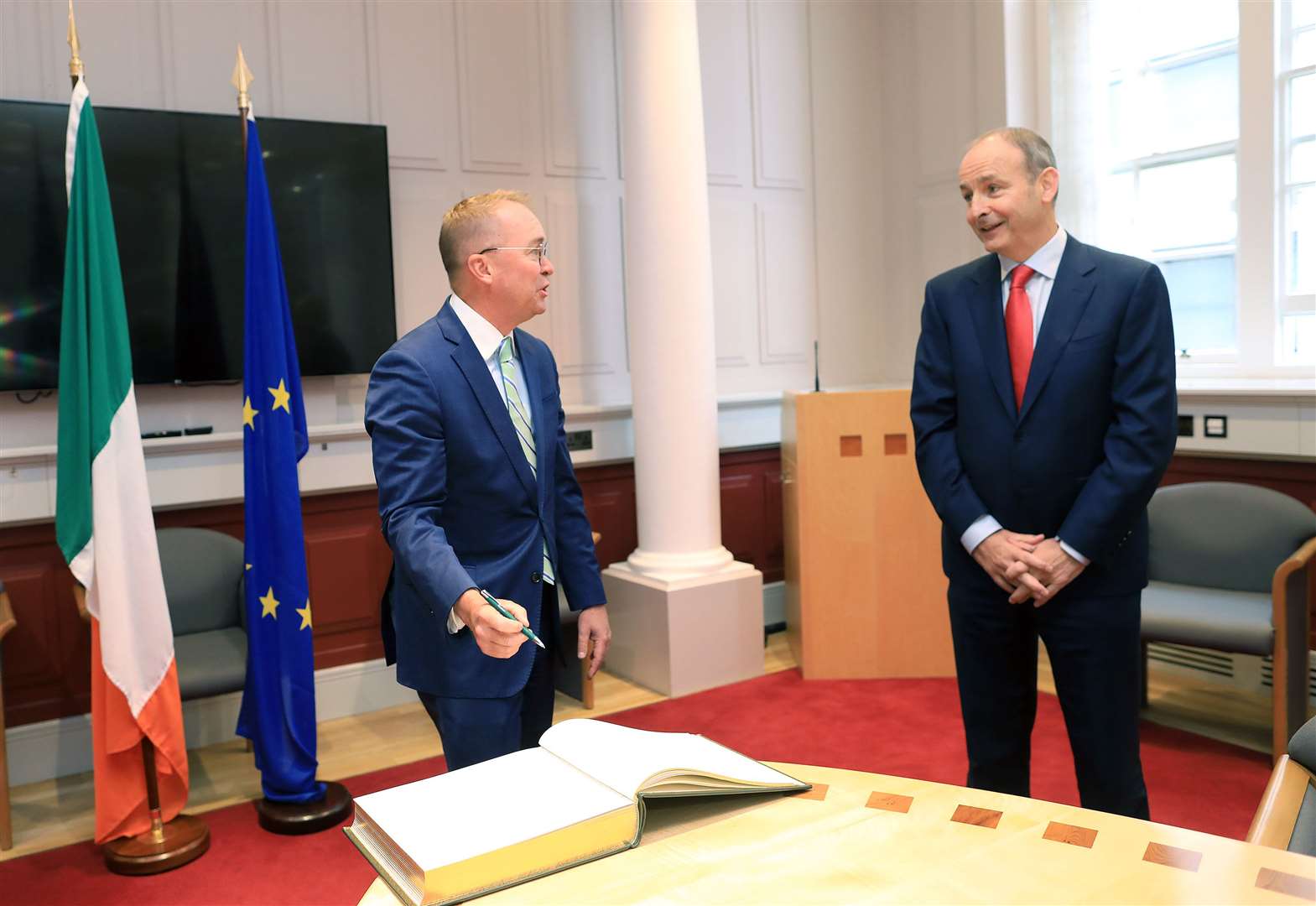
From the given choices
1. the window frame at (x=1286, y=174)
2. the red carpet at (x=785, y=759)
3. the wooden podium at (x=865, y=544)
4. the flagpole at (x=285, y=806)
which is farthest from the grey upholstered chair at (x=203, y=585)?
the window frame at (x=1286, y=174)

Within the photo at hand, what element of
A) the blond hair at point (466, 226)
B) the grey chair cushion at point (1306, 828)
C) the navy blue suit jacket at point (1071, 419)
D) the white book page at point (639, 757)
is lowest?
the grey chair cushion at point (1306, 828)

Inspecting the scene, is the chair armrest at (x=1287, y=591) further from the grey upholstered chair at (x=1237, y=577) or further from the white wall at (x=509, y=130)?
the white wall at (x=509, y=130)

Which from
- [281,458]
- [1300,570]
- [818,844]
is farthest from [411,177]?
[818,844]

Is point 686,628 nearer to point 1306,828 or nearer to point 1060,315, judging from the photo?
point 1060,315

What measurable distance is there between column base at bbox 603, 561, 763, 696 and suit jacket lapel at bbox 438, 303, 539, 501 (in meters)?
2.53

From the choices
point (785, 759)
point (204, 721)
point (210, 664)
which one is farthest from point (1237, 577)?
point (204, 721)

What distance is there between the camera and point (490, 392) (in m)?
2.05

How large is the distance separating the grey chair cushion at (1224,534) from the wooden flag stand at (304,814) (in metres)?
3.01

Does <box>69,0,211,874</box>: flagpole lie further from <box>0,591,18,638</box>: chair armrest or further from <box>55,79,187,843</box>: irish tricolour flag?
<box>0,591,18,638</box>: chair armrest

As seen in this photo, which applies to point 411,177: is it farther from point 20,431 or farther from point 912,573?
point 912,573

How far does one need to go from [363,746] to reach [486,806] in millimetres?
3048

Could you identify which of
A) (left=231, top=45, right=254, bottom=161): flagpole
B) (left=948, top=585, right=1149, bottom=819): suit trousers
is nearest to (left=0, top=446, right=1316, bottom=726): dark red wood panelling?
(left=231, top=45, right=254, bottom=161): flagpole

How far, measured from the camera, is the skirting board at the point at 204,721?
386cm

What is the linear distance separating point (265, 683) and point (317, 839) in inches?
19.9
